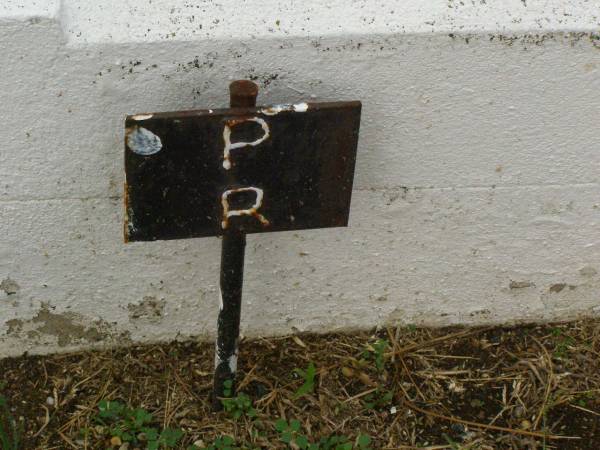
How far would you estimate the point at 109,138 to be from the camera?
1833mm

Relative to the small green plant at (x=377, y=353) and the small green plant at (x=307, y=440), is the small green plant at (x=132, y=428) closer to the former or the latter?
the small green plant at (x=307, y=440)

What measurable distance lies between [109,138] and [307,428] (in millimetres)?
976

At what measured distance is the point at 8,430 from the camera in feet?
7.09

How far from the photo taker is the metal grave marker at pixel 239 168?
5.22 ft

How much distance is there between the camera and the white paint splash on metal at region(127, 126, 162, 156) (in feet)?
5.14

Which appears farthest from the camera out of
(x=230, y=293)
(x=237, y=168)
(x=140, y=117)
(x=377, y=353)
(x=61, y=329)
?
(x=377, y=353)

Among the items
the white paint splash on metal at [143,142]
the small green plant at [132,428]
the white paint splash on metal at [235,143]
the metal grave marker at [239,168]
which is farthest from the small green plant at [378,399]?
the white paint splash on metal at [143,142]

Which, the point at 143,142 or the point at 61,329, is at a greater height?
the point at 143,142

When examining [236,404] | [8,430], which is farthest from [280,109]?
[8,430]

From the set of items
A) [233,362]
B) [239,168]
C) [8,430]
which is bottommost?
[8,430]

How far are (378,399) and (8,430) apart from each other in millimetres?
1051

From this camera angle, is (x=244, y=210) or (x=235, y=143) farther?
(x=244, y=210)

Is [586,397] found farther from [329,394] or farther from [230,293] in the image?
[230,293]

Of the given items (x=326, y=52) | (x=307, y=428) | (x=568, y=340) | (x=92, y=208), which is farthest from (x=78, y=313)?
(x=568, y=340)
